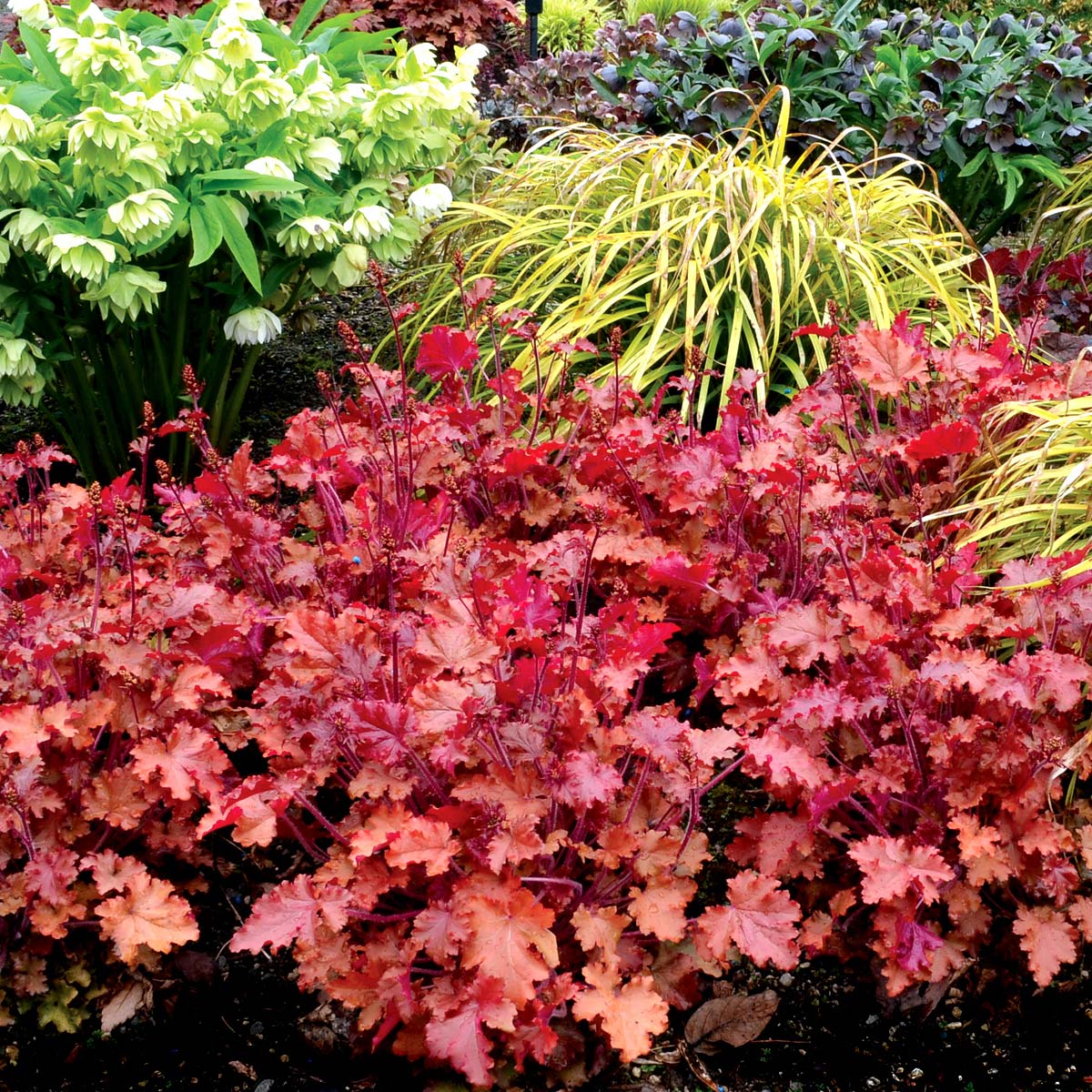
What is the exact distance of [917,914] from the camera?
1.69 meters

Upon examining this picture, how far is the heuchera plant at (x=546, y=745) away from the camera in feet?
5.04

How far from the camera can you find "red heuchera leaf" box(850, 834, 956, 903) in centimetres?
154

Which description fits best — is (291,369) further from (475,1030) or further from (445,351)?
(475,1030)

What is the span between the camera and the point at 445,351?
2340 millimetres

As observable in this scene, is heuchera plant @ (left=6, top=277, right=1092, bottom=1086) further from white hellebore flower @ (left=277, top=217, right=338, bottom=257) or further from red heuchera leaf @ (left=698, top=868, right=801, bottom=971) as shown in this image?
white hellebore flower @ (left=277, top=217, right=338, bottom=257)

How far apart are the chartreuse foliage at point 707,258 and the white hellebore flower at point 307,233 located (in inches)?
25.1

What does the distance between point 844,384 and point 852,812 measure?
105 cm

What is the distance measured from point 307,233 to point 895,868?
6.43 feet

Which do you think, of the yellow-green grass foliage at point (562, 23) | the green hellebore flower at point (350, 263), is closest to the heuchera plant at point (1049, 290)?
the green hellebore flower at point (350, 263)

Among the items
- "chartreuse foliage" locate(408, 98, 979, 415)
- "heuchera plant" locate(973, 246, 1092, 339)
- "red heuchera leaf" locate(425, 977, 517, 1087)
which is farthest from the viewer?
"heuchera plant" locate(973, 246, 1092, 339)

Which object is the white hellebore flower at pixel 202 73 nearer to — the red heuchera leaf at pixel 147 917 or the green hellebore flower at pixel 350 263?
the green hellebore flower at pixel 350 263

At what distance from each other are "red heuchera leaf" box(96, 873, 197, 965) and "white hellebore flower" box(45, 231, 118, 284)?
4.67 ft

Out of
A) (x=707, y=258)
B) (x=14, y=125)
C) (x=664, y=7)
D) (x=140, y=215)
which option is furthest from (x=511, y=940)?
(x=664, y=7)

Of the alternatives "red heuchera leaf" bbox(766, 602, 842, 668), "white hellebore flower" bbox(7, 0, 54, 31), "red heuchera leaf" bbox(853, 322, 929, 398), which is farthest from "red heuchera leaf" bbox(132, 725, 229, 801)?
"white hellebore flower" bbox(7, 0, 54, 31)
